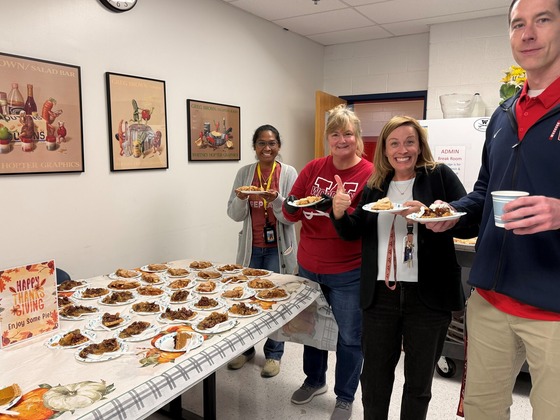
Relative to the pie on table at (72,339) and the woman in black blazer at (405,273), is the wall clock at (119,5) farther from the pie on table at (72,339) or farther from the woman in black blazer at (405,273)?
the pie on table at (72,339)

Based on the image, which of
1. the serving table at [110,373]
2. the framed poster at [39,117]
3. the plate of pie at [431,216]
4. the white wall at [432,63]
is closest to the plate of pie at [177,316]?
the serving table at [110,373]

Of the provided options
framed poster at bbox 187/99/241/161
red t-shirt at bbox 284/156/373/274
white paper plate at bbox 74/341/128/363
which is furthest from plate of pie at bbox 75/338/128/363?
framed poster at bbox 187/99/241/161

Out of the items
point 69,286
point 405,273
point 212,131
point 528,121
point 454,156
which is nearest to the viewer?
point 528,121

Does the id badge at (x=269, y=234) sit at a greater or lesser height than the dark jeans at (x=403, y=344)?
greater

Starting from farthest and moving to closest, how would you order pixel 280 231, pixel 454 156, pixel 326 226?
pixel 454 156, pixel 280 231, pixel 326 226

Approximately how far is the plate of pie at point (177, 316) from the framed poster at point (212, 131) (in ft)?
6.05

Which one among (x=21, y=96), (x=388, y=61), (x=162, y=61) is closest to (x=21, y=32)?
(x=21, y=96)

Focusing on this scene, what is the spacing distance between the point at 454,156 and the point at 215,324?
112 inches

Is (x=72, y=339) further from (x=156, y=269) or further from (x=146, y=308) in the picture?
(x=156, y=269)

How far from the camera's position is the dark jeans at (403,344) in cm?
165

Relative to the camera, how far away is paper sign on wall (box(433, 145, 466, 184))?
3609 mm

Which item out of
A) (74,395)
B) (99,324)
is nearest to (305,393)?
(99,324)

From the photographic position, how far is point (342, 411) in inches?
89.7

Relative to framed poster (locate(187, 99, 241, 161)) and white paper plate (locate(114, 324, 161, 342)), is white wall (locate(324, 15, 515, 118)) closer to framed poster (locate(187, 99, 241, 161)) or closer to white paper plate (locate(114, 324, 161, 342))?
framed poster (locate(187, 99, 241, 161))
